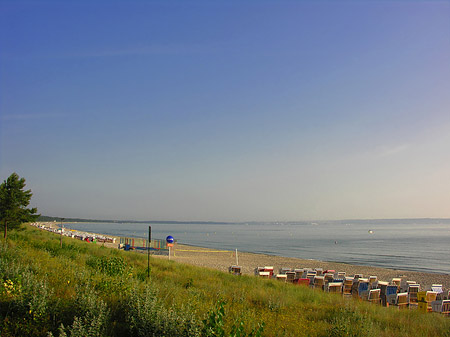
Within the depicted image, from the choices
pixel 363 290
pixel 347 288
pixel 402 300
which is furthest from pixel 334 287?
pixel 402 300

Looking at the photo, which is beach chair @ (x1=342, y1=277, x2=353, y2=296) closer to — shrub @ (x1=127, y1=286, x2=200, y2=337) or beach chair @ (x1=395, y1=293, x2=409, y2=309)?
beach chair @ (x1=395, y1=293, x2=409, y2=309)

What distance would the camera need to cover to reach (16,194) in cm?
2225

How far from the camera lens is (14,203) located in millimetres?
22094

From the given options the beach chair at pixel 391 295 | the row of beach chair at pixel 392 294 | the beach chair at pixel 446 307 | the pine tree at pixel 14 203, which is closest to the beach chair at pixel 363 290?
the row of beach chair at pixel 392 294

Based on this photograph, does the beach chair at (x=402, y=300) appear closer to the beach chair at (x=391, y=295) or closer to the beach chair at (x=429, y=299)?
the beach chair at (x=391, y=295)

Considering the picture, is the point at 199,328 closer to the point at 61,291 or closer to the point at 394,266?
the point at 61,291

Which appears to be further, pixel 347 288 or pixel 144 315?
pixel 347 288

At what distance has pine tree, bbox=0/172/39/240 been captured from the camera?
21438 mm

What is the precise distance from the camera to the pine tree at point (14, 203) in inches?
844

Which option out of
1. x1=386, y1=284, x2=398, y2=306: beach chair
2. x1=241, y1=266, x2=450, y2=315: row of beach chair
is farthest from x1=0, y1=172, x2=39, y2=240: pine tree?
x1=386, y1=284, x2=398, y2=306: beach chair

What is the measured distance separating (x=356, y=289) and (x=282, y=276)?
3149 mm

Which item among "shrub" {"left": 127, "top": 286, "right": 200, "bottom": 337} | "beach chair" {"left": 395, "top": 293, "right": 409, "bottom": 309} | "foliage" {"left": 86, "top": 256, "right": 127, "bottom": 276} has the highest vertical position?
"shrub" {"left": 127, "top": 286, "right": 200, "bottom": 337}

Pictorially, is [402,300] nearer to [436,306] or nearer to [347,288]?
[436,306]

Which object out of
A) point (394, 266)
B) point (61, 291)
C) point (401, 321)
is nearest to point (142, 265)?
point (61, 291)
